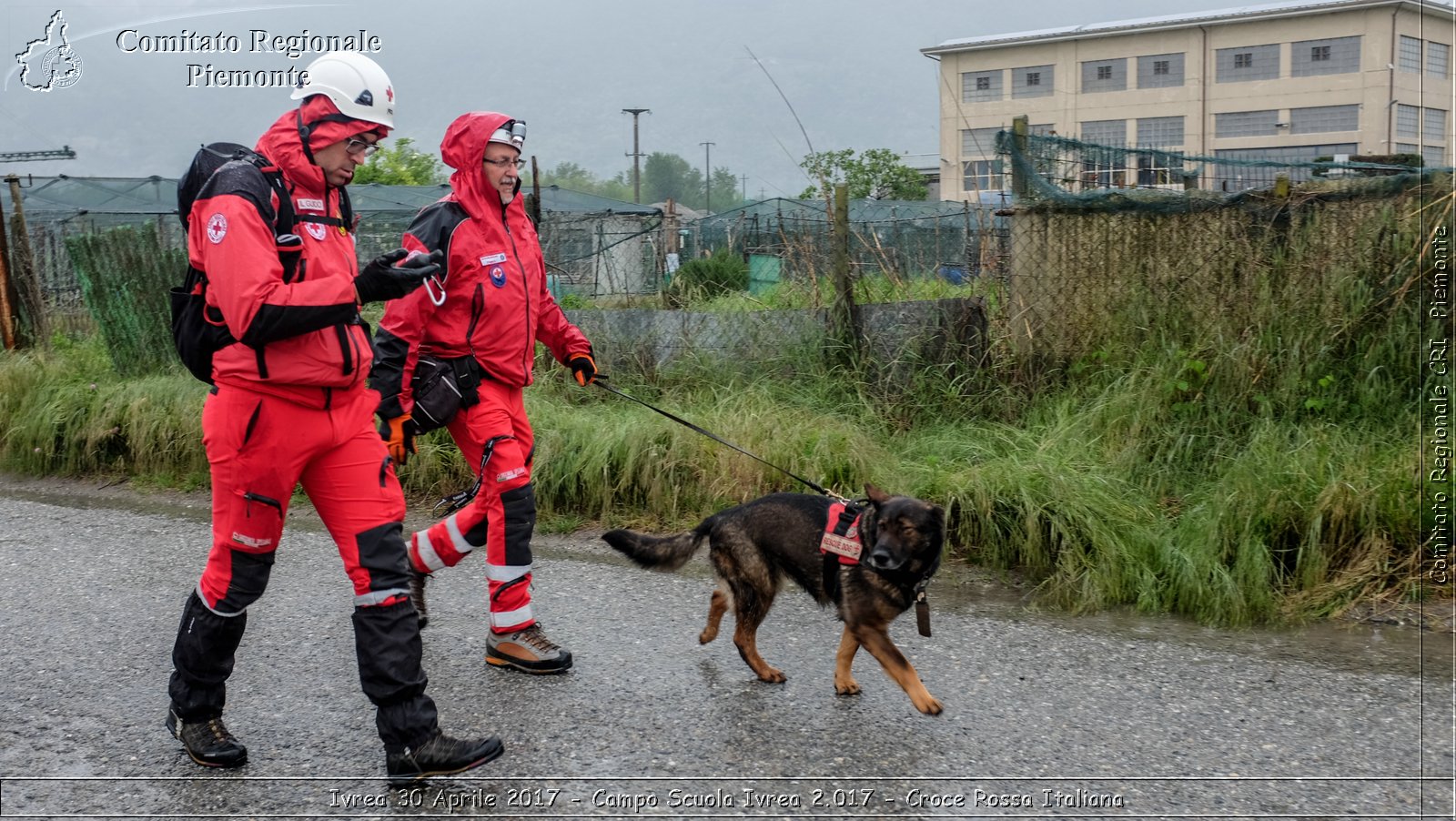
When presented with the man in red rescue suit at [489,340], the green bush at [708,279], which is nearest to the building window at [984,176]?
the green bush at [708,279]

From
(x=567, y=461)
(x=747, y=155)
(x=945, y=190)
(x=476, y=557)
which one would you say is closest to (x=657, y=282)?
(x=567, y=461)

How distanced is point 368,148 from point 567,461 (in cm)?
359

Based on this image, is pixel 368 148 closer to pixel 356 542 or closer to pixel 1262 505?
pixel 356 542

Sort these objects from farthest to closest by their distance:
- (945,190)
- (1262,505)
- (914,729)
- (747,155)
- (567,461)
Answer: (747,155) → (945,190) → (567,461) → (1262,505) → (914,729)

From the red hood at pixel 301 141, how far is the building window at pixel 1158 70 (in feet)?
178

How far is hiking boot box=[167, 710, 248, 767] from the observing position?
3678 millimetres

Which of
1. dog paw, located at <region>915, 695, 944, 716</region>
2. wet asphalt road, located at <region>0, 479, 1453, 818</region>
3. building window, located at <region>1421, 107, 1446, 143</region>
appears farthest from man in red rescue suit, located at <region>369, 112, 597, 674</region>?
building window, located at <region>1421, 107, 1446, 143</region>

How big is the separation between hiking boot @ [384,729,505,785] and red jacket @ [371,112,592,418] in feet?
4.90

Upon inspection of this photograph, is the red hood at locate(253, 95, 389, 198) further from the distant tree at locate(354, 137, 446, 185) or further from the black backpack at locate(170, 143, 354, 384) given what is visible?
the distant tree at locate(354, 137, 446, 185)

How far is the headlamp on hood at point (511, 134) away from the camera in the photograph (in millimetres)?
4566

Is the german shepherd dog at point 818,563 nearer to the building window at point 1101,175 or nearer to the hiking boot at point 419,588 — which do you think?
the hiking boot at point 419,588

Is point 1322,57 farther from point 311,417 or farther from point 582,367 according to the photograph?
point 311,417

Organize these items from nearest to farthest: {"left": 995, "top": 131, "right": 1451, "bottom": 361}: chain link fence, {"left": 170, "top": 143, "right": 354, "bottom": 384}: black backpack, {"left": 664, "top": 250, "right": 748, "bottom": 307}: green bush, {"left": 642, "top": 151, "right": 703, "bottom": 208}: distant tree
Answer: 1. {"left": 170, "top": 143, "right": 354, "bottom": 384}: black backpack
2. {"left": 995, "top": 131, "right": 1451, "bottom": 361}: chain link fence
3. {"left": 664, "top": 250, "right": 748, "bottom": 307}: green bush
4. {"left": 642, "top": 151, "right": 703, "bottom": 208}: distant tree

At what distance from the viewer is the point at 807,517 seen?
4422mm
